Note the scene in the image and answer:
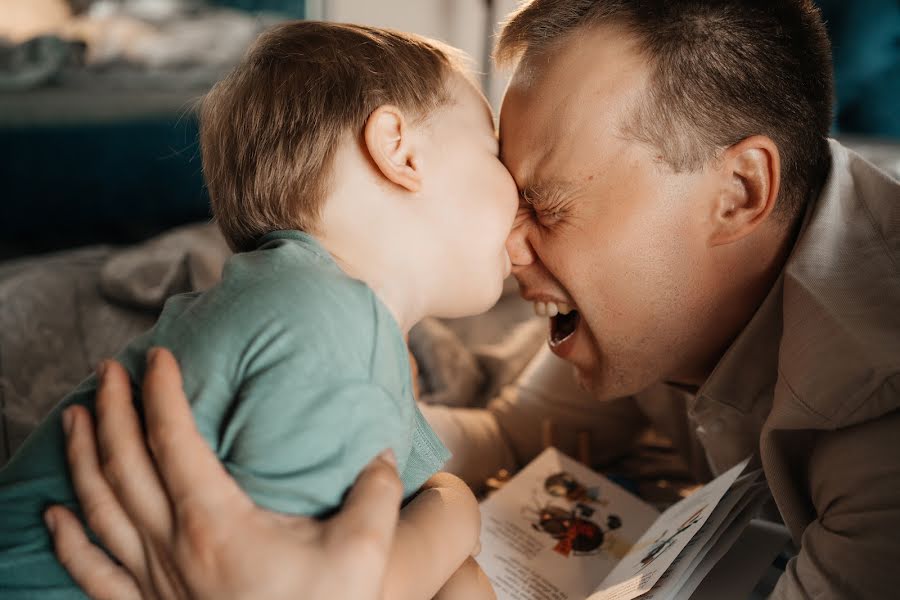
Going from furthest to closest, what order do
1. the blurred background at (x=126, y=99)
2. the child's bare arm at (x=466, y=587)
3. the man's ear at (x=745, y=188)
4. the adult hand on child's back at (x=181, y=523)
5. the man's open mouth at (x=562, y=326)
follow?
the blurred background at (x=126, y=99) → the man's open mouth at (x=562, y=326) → the man's ear at (x=745, y=188) → the child's bare arm at (x=466, y=587) → the adult hand on child's back at (x=181, y=523)

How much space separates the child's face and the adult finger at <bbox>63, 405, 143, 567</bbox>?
428 millimetres

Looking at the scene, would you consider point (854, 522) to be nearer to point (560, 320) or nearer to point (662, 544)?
point (662, 544)

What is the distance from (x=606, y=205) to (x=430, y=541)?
52cm

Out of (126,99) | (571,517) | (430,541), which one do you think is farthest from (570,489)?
(126,99)

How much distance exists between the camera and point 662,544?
38.6 inches

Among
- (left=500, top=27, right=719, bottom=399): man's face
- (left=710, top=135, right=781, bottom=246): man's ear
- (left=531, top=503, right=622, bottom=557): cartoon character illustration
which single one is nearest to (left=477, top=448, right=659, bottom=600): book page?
(left=531, top=503, right=622, bottom=557): cartoon character illustration

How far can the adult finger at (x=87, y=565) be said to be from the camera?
0.70 meters

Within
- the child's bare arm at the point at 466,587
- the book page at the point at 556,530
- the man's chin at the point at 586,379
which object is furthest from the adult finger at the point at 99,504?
the man's chin at the point at 586,379

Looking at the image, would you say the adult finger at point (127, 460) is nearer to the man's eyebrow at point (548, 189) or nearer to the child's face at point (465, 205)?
the child's face at point (465, 205)

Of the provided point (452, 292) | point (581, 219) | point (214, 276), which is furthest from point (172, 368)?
point (214, 276)

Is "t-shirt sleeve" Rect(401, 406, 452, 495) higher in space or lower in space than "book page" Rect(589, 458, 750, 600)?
Answer: higher

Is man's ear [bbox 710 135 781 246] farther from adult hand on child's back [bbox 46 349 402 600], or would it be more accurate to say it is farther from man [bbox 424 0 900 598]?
adult hand on child's back [bbox 46 349 402 600]

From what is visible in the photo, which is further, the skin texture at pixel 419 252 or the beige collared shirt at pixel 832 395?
the beige collared shirt at pixel 832 395

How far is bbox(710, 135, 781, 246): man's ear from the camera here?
3.40 ft
